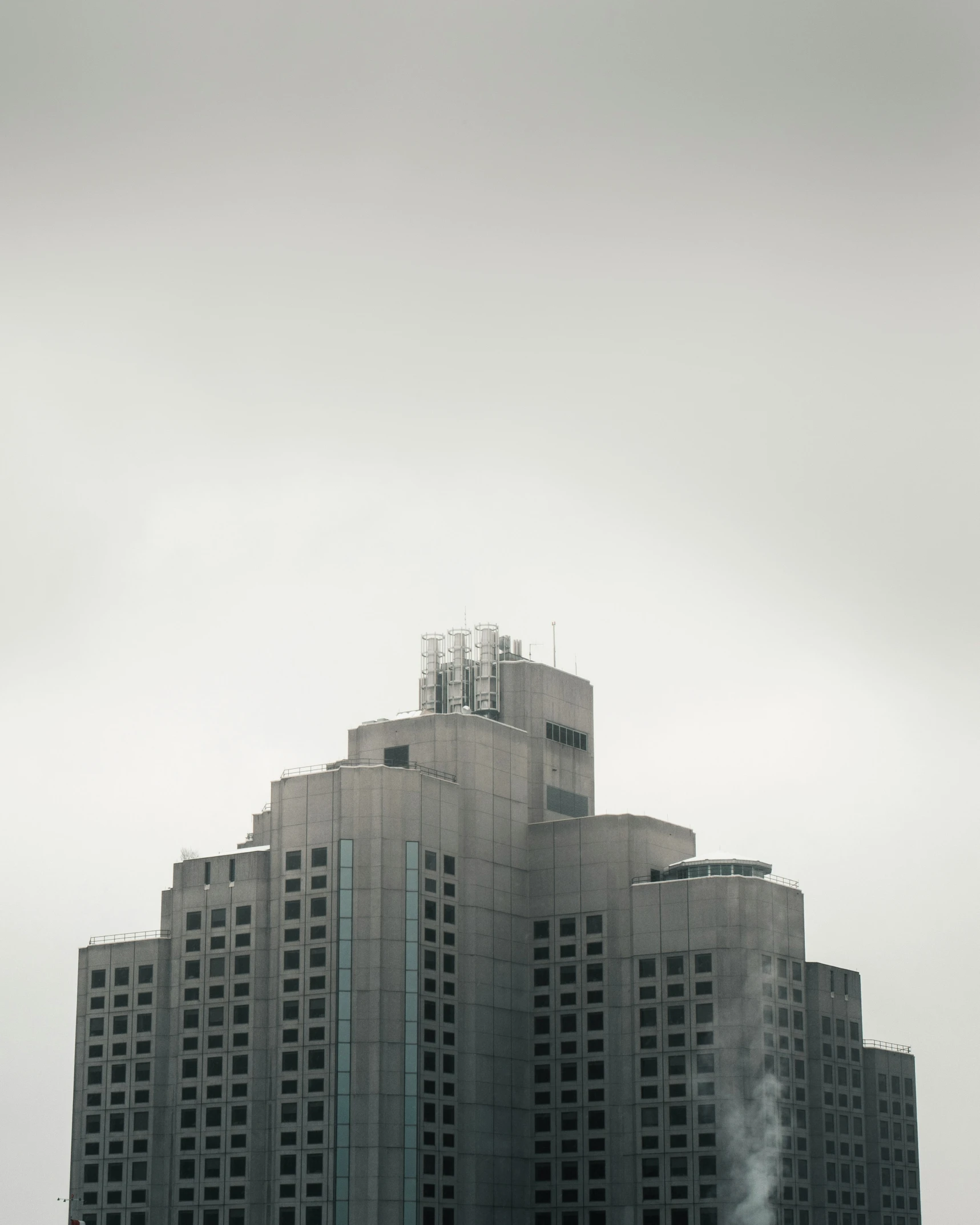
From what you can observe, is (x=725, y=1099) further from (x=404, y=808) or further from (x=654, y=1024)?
(x=404, y=808)

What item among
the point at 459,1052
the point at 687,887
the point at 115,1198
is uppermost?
the point at 687,887

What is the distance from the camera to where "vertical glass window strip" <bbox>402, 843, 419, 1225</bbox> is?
7077 inches

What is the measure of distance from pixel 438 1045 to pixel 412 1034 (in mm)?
3959

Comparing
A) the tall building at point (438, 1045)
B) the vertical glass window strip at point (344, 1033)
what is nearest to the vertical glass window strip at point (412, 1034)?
the tall building at point (438, 1045)

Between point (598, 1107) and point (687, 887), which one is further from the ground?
point (687, 887)

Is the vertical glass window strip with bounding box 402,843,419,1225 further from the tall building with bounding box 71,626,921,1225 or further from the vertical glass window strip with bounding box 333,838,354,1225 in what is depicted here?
the vertical glass window strip with bounding box 333,838,354,1225

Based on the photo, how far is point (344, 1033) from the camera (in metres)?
182

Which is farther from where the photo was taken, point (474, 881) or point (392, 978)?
Result: point (474, 881)

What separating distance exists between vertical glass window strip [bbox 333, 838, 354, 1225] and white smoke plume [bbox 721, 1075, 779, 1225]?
33875mm

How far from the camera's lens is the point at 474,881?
643ft

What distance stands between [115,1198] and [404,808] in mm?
45980

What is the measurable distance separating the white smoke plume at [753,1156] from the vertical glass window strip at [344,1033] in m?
33.9

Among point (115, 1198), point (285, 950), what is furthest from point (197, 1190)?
point (285, 950)

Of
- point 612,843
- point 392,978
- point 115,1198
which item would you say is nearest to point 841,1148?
point 612,843
